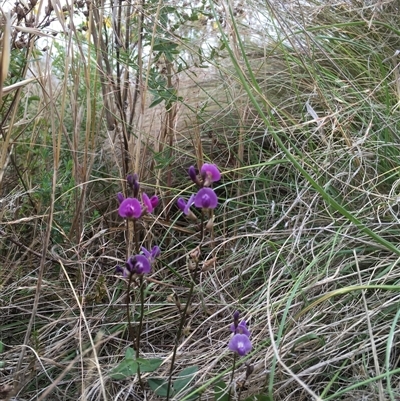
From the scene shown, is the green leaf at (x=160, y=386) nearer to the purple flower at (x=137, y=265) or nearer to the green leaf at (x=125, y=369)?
the green leaf at (x=125, y=369)

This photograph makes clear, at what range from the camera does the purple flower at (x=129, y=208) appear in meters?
0.86

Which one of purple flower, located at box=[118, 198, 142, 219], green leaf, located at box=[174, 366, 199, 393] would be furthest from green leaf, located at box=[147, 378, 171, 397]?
purple flower, located at box=[118, 198, 142, 219]

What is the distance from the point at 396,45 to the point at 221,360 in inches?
51.8

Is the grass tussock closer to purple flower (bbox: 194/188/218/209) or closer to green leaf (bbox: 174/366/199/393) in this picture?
green leaf (bbox: 174/366/199/393)

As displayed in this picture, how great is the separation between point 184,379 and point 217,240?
0.44 metres

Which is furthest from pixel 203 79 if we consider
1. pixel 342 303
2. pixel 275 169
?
pixel 342 303

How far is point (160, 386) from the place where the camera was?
0.87 meters

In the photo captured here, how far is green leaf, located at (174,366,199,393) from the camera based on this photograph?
2.89 feet

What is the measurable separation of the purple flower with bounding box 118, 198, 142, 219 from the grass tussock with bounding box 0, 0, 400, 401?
0.49ft

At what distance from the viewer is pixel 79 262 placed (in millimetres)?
1167

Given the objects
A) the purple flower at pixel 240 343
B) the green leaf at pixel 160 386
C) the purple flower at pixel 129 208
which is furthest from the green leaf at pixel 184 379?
the purple flower at pixel 129 208

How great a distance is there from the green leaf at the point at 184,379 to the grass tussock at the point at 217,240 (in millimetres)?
25

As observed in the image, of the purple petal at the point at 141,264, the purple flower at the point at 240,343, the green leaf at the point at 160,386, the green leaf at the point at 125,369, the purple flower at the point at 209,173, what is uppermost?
the purple flower at the point at 209,173

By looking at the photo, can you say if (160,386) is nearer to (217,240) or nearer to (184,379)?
(184,379)
